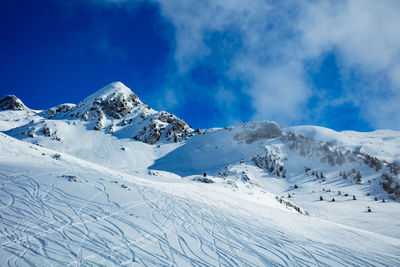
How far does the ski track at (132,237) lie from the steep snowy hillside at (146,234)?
27mm

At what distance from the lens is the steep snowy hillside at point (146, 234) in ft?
17.1

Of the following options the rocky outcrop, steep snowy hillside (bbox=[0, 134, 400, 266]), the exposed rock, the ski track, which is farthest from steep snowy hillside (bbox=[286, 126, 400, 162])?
the ski track

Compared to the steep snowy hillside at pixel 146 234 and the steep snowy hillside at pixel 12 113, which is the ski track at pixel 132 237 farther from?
the steep snowy hillside at pixel 12 113

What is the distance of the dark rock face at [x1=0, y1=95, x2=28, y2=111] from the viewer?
88.0 metres

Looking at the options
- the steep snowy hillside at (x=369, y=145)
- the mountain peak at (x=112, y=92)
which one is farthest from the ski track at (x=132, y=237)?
the mountain peak at (x=112, y=92)

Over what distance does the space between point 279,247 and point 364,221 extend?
17.1 metres

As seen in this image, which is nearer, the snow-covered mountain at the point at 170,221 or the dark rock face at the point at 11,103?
the snow-covered mountain at the point at 170,221

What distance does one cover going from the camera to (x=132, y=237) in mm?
6250

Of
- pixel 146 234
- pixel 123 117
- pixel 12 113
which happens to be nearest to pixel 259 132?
pixel 123 117

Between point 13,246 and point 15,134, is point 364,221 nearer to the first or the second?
point 13,246

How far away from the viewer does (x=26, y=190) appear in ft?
30.7

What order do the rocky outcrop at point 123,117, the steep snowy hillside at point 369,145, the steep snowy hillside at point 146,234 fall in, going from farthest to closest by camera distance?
the rocky outcrop at point 123,117 → the steep snowy hillside at point 369,145 → the steep snowy hillside at point 146,234

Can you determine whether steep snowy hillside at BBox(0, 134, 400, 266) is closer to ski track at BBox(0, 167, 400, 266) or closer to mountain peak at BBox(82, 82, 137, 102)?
ski track at BBox(0, 167, 400, 266)

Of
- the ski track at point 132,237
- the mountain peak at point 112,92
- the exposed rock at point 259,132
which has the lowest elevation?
the ski track at point 132,237
